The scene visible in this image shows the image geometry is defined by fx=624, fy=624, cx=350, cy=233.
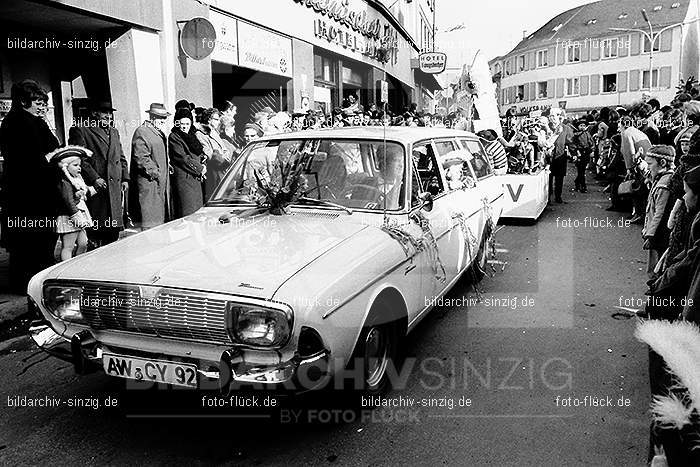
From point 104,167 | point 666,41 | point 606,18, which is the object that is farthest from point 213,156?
point 606,18

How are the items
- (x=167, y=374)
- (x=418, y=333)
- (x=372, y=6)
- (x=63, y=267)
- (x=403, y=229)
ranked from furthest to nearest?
(x=372, y=6), (x=418, y=333), (x=403, y=229), (x=63, y=267), (x=167, y=374)

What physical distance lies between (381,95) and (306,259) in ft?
72.2

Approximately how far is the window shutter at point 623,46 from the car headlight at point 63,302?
66.8m

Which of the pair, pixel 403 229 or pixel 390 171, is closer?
pixel 403 229

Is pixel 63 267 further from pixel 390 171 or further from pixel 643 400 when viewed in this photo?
pixel 643 400

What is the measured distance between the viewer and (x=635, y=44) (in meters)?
60.6

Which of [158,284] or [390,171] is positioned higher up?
[390,171]

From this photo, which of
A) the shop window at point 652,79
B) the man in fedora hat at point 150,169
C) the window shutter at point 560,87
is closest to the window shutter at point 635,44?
the shop window at point 652,79

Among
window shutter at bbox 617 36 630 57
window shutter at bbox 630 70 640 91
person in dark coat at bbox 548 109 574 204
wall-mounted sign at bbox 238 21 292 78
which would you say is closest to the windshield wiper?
wall-mounted sign at bbox 238 21 292 78

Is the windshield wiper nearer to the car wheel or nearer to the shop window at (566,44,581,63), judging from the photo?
the car wheel

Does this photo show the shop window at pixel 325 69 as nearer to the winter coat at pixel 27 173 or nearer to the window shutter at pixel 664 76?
the winter coat at pixel 27 173

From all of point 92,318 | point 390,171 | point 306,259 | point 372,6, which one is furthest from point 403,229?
point 372,6

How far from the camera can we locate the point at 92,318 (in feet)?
11.5

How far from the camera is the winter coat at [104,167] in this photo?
689cm
